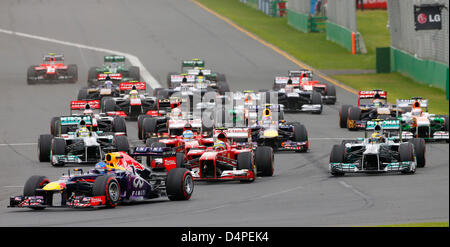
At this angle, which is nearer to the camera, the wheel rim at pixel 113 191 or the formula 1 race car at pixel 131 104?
the wheel rim at pixel 113 191

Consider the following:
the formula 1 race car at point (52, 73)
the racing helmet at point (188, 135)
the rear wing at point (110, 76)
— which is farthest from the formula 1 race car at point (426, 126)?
the formula 1 race car at point (52, 73)

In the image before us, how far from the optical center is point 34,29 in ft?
267

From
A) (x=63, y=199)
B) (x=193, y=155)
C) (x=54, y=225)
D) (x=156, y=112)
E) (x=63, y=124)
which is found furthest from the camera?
(x=156, y=112)

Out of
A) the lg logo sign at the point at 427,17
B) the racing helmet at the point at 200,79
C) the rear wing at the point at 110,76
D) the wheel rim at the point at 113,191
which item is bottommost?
the wheel rim at the point at 113,191

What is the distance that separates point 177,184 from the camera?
77.2 feet

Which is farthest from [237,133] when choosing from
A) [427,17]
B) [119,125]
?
[427,17]

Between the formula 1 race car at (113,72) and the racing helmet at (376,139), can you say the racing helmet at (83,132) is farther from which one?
the formula 1 race car at (113,72)

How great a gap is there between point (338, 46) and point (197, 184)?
164 ft

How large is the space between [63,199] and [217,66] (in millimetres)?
44286

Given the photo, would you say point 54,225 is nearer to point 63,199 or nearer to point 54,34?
point 63,199

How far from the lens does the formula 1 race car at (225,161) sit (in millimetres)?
27234

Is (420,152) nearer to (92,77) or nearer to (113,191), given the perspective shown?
(113,191)

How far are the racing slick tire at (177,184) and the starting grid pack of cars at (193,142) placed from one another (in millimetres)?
24
